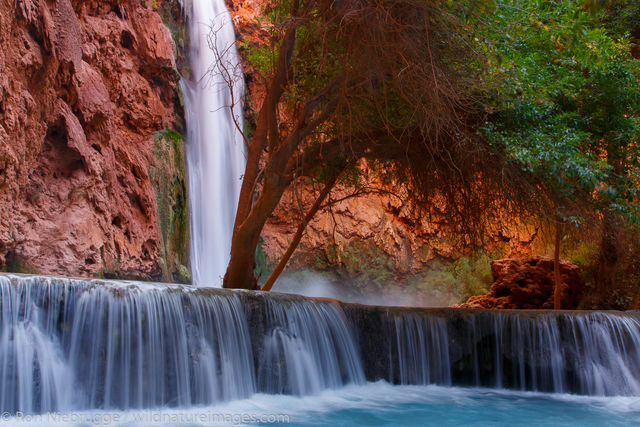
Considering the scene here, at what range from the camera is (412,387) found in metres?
8.02

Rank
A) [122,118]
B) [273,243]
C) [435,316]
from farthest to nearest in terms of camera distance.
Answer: [273,243], [122,118], [435,316]

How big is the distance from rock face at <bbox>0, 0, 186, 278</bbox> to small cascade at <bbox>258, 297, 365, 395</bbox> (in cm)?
448

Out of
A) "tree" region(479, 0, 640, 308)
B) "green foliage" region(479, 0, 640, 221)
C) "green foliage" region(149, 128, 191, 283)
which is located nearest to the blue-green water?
"tree" region(479, 0, 640, 308)

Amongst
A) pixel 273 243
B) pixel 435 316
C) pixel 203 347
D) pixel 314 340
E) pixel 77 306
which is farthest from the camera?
pixel 273 243

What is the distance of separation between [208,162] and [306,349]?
31.1ft

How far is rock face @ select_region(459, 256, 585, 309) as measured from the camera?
1195 cm

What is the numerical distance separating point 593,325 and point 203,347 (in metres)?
5.71

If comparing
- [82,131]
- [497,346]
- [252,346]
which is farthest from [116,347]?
[82,131]

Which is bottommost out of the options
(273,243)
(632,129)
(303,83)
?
(273,243)

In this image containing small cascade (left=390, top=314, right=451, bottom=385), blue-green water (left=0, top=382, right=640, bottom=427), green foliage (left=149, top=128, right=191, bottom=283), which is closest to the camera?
blue-green water (left=0, top=382, right=640, bottom=427)

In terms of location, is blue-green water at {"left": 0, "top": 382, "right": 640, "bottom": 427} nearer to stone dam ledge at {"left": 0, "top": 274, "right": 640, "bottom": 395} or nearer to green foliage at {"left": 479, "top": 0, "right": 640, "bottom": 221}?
stone dam ledge at {"left": 0, "top": 274, "right": 640, "bottom": 395}

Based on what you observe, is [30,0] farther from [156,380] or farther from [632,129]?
[632,129]

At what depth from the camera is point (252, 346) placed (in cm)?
659

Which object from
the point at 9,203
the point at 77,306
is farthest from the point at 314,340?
the point at 9,203
